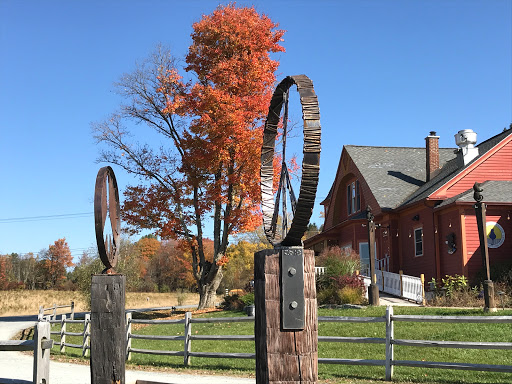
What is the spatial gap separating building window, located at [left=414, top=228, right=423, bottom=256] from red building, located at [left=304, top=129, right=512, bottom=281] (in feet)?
0.15

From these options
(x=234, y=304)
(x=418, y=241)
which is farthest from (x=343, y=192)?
(x=234, y=304)

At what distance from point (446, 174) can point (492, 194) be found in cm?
342

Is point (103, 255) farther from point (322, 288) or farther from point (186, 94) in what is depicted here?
point (186, 94)

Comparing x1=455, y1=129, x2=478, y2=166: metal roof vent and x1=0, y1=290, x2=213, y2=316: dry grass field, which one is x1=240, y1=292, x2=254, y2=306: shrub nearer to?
x1=455, y1=129, x2=478, y2=166: metal roof vent

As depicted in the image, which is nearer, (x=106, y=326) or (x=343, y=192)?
(x=106, y=326)

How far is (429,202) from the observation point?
2202 cm

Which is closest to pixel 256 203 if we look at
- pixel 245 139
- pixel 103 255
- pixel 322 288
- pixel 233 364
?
pixel 245 139

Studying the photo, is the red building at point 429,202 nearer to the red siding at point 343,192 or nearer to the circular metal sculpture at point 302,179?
the red siding at point 343,192

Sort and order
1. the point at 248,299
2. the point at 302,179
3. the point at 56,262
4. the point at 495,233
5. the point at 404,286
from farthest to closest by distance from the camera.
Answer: the point at 56,262, the point at 248,299, the point at 495,233, the point at 404,286, the point at 302,179

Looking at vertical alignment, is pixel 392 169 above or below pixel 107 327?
above

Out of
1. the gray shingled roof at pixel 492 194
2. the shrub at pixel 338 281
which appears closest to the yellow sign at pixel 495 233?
the gray shingled roof at pixel 492 194

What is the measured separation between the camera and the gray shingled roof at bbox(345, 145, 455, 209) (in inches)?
1026

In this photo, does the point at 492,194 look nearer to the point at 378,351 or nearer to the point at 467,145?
the point at 467,145

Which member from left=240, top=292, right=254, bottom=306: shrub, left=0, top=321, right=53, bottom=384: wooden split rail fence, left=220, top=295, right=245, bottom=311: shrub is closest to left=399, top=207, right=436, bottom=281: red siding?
left=240, top=292, right=254, bottom=306: shrub
